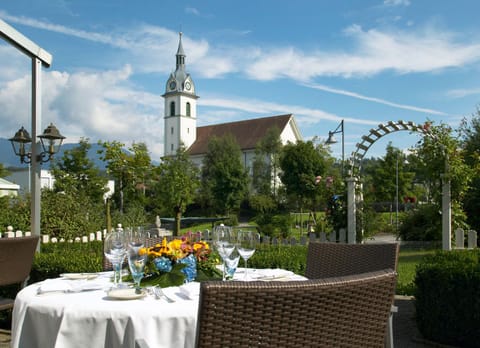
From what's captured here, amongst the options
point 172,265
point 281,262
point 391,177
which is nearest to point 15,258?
point 172,265

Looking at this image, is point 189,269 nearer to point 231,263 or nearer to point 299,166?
point 231,263

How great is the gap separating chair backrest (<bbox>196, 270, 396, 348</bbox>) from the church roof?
53.4 m

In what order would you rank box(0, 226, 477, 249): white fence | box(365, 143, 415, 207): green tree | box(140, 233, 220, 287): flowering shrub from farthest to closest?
1. box(365, 143, 415, 207): green tree
2. box(0, 226, 477, 249): white fence
3. box(140, 233, 220, 287): flowering shrub

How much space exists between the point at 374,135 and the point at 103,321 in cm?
1103

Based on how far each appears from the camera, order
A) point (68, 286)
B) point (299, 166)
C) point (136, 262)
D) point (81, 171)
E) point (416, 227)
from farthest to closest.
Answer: point (299, 166), point (81, 171), point (416, 227), point (68, 286), point (136, 262)

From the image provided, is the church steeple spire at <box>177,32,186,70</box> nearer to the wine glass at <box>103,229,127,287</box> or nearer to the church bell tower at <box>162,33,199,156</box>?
the church bell tower at <box>162,33,199,156</box>

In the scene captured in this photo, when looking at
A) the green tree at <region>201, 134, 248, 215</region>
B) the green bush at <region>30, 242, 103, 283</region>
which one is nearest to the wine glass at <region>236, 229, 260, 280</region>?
the green bush at <region>30, 242, 103, 283</region>

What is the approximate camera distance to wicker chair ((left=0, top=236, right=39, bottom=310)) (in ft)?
13.8

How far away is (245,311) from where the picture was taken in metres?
1.62

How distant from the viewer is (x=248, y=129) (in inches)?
2410

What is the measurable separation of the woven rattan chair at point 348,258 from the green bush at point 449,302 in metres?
1.30

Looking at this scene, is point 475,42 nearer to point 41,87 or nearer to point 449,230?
point 449,230

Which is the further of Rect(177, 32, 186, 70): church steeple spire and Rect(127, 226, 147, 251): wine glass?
Rect(177, 32, 186, 70): church steeple spire

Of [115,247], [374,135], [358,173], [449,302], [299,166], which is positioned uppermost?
[299,166]
